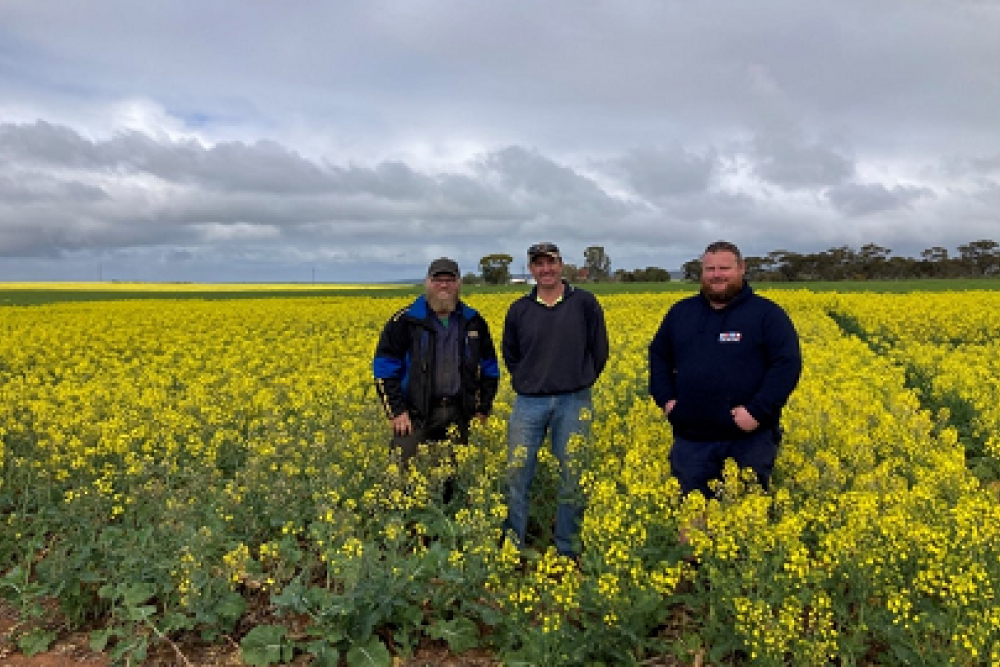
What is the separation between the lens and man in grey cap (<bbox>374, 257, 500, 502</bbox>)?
22.4 feet

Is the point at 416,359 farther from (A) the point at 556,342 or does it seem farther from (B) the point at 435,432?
(A) the point at 556,342

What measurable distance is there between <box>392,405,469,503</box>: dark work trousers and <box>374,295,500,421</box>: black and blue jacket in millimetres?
79

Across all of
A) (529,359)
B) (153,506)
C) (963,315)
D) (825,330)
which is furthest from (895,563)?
(963,315)

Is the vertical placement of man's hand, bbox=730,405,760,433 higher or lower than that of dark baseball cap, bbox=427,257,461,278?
lower

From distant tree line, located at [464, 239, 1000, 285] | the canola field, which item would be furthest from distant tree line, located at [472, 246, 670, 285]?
the canola field

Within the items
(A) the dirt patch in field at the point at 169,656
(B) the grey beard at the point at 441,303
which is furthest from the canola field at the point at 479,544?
(B) the grey beard at the point at 441,303

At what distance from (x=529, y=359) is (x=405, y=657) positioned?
256 centimetres

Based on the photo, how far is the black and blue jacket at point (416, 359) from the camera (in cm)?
685

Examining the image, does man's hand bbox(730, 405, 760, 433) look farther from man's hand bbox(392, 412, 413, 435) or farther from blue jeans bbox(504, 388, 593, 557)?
man's hand bbox(392, 412, 413, 435)

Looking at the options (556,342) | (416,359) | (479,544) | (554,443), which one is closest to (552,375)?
(556,342)

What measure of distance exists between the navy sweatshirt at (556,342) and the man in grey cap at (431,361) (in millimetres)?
→ 612

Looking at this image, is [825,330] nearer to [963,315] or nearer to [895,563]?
[963,315]

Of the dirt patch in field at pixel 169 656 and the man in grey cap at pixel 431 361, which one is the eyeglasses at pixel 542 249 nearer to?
the man in grey cap at pixel 431 361

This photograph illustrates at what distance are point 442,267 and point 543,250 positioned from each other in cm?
103
